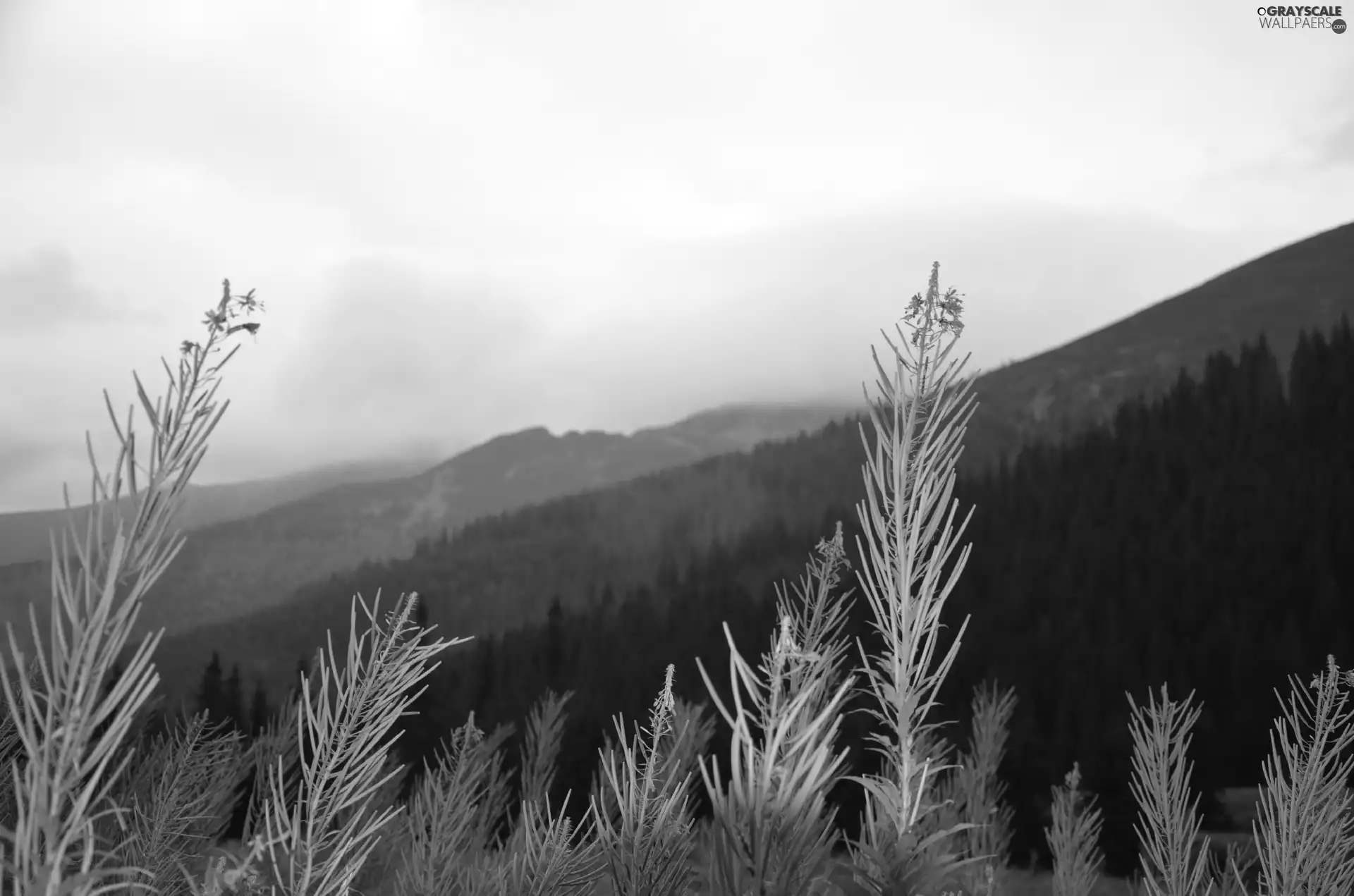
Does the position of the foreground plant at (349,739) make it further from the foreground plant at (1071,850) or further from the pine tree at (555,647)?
the pine tree at (555,647)

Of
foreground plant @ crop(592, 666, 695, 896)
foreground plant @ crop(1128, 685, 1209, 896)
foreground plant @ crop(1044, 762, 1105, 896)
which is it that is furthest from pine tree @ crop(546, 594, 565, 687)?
foreground plant @ crop(592, 666, 695, 896)

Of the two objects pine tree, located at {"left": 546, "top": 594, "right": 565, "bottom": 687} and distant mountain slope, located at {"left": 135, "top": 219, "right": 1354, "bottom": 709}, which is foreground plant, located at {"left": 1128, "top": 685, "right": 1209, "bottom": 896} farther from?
distant mountain slope, located at {"left": 135, "top": 219, "right": 1354, "bottom": 709}

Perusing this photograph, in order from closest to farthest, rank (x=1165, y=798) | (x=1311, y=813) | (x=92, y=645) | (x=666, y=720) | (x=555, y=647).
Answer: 1. (x=92, y=645)
2. (x=666, y=720)
3. (x=1311, y=813)
4. (x=1165, y=798)
5. (x=555, y=647)

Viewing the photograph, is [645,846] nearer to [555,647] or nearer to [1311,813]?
[1311,813]

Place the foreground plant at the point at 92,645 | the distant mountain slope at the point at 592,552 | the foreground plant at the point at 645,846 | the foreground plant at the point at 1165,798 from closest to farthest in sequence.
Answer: the foreground plant at the point at 92,645
the foreground plant at the point at 645,846
the foreground plant at the point at 1165,798
the distant mountain slope at the point at 592,552

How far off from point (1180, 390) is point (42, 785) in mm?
110206

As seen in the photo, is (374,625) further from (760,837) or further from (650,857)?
(760,837)

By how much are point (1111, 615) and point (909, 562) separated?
207 ft

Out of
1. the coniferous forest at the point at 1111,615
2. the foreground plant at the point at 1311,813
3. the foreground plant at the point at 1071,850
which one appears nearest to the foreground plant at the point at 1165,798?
the foreground plant at the point at 1311,813

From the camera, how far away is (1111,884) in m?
38.7

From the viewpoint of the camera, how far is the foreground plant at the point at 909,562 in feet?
10.7

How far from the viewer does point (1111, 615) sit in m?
57.9

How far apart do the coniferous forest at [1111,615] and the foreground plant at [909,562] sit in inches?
1194

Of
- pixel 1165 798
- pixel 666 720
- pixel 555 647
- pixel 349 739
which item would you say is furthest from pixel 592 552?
pixel 349 739
